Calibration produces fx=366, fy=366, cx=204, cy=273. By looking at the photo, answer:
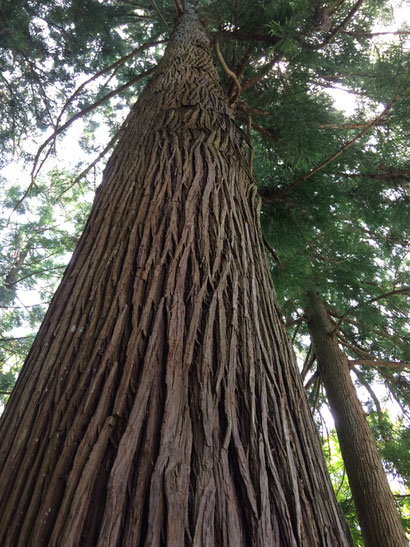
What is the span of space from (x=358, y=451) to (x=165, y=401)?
3.71 metres

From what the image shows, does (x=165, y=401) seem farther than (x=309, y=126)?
No

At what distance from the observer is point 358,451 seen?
151 inches

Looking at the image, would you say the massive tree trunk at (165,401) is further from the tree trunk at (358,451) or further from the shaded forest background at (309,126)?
the tree trunk at (358,451)

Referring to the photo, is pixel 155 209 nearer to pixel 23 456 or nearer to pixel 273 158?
pixel 23 456

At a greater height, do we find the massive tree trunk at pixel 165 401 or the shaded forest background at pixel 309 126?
the shaded forest background at pixel 309 126

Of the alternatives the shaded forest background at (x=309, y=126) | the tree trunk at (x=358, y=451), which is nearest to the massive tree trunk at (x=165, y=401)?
the shaded forest background at (x=309, y=126)

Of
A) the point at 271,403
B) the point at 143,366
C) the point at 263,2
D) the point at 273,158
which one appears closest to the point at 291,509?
the point at 271,403

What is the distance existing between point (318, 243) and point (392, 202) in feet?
4.21

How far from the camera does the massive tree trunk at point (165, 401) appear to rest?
30.4 inches

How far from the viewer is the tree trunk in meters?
3.34

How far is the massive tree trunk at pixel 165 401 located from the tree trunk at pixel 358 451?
3.05 metres

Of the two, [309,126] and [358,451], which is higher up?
[309,126]

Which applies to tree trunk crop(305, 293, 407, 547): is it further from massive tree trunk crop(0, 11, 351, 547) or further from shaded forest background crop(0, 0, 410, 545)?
massive tree trunk crop(0, 11, 351, 547)

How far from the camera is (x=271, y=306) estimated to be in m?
1.48
